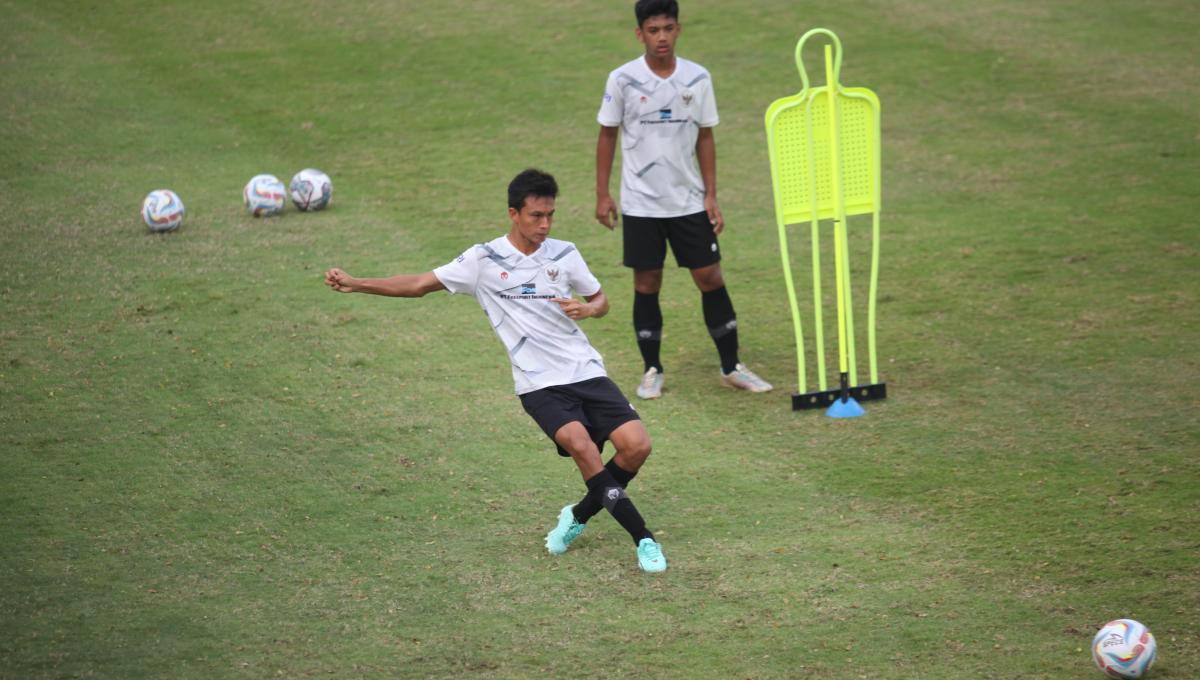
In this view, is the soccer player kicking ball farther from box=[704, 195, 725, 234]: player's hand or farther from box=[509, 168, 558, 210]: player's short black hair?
box=[704, 195, 725, 234]: player's hand

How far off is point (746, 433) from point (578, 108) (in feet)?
25.7

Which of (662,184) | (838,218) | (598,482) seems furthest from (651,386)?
(598,482)

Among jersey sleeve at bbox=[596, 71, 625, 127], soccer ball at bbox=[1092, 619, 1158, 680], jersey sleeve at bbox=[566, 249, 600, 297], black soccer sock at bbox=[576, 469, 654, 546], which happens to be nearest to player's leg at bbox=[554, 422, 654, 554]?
black soccer sock at bbox=[576, 469, 654, 546]

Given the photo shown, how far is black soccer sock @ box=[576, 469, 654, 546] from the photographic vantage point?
632cm

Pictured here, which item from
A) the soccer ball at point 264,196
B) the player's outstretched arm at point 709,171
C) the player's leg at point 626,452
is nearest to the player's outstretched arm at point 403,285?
the player's leg at point 626,452

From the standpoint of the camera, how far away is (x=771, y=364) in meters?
9.35

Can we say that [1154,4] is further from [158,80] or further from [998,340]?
[158,80]

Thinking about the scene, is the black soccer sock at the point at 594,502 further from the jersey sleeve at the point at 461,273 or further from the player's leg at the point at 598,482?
the jersey sleeve at the point at 461,273

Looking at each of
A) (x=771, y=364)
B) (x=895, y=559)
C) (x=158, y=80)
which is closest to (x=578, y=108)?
(x=158, y=80)

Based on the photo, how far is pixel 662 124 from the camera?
8617 mm

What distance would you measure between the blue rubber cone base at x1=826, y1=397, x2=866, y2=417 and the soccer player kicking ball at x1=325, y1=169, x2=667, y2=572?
2158mm

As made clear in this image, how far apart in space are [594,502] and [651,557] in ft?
1.27

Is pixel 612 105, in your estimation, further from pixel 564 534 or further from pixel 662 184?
pixel 564 534

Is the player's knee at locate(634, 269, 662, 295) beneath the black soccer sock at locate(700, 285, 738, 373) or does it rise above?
above
